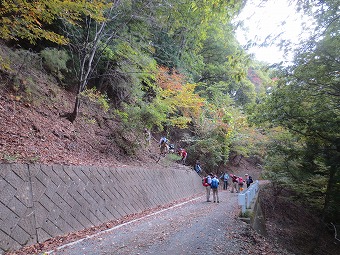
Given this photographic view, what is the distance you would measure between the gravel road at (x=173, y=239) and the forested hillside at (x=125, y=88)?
268 centimetres

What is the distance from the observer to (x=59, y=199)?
6.43 meters

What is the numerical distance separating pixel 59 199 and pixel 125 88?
30.7 feet

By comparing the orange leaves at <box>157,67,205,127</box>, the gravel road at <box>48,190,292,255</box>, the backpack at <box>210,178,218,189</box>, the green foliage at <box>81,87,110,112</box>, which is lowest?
the gravel road at <box>48,190,292,255</box>

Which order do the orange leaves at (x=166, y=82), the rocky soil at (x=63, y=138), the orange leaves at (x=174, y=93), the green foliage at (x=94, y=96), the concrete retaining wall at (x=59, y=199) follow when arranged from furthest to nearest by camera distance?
1. the orange leaves at (x=166, y=82)
2. the orange leaves at (x=174, y=93)
3. the green foliage at (x=94, y=96)
4. the rocky soil at (x=63, y=138)
5. the concrete retaining wall at (x=59, y=199)

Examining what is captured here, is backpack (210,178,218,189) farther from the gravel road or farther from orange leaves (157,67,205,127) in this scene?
A: orange leaves (157,67,205,127)

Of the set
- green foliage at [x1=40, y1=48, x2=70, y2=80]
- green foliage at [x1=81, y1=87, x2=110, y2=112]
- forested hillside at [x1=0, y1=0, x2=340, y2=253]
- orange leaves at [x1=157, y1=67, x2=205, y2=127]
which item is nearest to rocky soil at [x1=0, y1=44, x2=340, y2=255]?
forested hillside at [x1=0, y1=0, x2=340, y2=253]

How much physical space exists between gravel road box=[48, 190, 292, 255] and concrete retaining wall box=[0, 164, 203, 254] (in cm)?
74

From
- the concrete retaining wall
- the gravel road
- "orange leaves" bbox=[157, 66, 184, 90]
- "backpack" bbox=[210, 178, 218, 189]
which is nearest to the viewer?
the concrete retaining wall

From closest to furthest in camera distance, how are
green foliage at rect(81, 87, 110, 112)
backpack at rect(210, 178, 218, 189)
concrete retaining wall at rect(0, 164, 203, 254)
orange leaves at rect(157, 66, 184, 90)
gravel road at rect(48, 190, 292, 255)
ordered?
concrete retaining wall at rect(0, 164, 203, 254) → gravel road at rect(48, 190, 292, 255) → green foliage at rect(81, 87, 110, 112) → backpack at rect(210, 178, 218, 189) → orange leaves at rect(157, 66, 184, 90)

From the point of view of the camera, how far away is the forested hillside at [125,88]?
7262 mm

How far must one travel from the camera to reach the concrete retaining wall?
17.1ft

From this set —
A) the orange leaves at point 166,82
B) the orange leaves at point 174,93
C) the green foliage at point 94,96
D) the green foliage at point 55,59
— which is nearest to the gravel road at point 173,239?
the green foliage at point 94,96

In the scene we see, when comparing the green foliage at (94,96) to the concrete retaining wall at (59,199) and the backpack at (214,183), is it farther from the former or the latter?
the backpack at (214,183)

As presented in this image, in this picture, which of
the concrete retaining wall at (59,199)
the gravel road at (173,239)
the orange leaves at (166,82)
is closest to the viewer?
the concrete retaining wall at (59,199)
